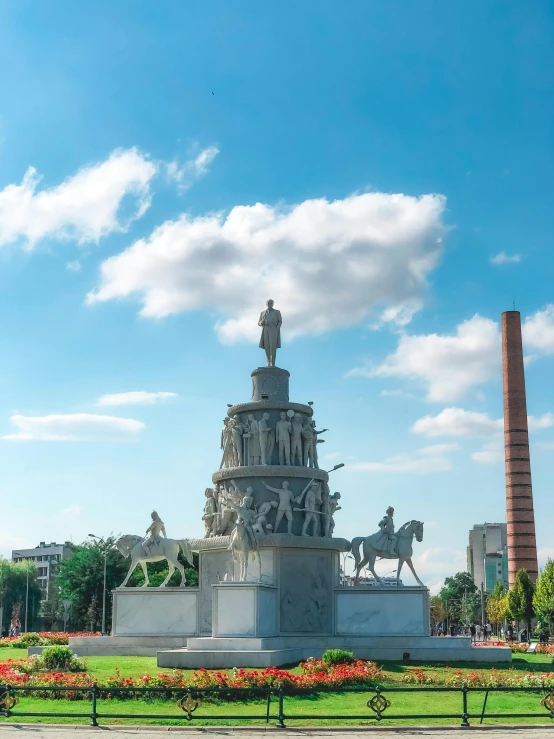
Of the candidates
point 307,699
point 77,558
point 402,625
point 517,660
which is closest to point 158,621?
point 402,625

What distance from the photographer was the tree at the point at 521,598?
6956cm

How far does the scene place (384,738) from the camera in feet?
54.6

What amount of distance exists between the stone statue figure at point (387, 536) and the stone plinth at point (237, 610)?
6.98 m

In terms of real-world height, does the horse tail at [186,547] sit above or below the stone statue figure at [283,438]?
below

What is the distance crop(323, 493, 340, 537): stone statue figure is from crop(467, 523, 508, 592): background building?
105 m

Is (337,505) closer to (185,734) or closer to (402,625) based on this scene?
(402,625)

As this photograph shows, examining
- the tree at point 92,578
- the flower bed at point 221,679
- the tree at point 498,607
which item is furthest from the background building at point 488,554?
the flower bed at point 221,679

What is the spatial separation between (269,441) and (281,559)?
4.95 meters

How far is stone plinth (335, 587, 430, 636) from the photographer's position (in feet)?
112

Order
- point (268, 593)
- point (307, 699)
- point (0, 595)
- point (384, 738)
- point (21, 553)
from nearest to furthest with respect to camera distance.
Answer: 1. point (384, 738)
2. point (307, 699)
3. point (268, 593)
4. point (0, 595)
5. point (21, 553)

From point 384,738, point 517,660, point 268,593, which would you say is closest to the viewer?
point 384,738

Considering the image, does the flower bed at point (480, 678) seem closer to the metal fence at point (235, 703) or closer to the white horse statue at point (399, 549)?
the metal fence at point (235, 703)

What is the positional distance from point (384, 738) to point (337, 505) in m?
20.9

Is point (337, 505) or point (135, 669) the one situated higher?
point (337, 505)
